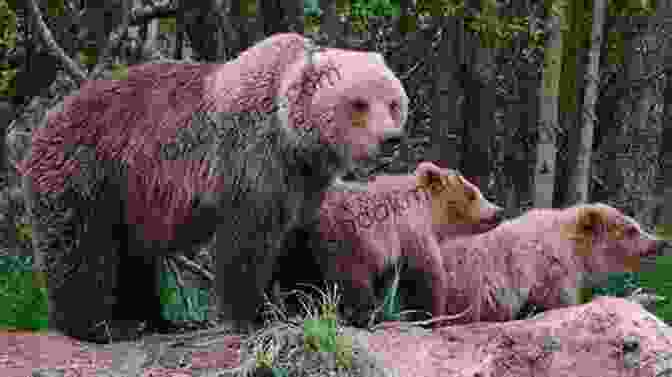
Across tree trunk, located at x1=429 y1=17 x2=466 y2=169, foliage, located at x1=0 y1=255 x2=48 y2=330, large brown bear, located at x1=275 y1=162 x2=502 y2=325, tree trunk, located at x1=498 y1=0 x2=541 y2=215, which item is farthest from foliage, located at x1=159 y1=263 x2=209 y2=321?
tree trunk, located at x1=498 y1=0 x2=541 y2=215

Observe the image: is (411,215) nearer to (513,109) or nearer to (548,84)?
(548,84)

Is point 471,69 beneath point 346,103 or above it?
beneath

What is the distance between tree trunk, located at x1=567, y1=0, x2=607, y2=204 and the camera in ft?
29.9

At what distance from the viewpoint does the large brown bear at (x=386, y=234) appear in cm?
630

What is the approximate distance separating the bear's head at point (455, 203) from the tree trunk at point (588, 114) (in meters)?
2.06

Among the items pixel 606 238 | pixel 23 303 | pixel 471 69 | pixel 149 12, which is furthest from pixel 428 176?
pixel 23 303

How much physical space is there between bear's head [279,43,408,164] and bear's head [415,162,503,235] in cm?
199

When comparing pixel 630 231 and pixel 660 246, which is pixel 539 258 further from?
pixel 660 246

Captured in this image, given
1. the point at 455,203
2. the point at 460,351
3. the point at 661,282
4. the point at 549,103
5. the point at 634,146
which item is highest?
the point at 549,103

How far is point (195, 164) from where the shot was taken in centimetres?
554

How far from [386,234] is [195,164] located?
1.56m

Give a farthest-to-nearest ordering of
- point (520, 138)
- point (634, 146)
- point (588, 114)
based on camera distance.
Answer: point (634, 146), point (520, 138), point (588, 114)

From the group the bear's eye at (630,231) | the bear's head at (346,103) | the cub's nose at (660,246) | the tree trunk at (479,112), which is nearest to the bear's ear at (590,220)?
the bear's eye at (630,231)

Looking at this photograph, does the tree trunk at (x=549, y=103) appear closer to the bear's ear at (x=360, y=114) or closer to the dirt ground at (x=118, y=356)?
the bear's ear at (x=360, y=114)
